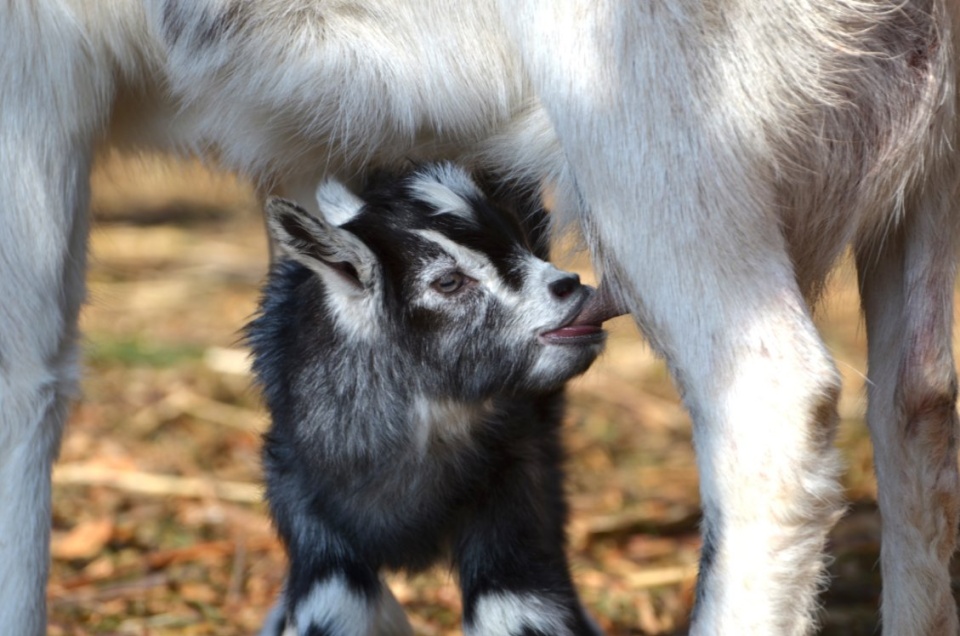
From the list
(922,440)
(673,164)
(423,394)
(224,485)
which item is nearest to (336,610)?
(423,394)

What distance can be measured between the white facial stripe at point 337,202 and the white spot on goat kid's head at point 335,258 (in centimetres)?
2

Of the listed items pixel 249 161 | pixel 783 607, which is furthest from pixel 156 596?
pixel 783 607

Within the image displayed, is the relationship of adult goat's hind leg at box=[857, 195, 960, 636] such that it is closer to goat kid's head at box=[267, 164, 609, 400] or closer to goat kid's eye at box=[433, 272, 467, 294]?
goat kid's head at box=[267, 164, 609, 400]

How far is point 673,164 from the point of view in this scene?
8.43 ft

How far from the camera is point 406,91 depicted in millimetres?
2859

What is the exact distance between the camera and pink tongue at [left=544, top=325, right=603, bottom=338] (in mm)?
2850

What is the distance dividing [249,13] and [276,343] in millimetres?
771

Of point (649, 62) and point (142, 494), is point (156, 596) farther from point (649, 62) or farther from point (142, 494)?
point (649, 62)

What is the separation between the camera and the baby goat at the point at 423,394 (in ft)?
9.48

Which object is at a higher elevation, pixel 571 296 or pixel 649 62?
pixel 649 62

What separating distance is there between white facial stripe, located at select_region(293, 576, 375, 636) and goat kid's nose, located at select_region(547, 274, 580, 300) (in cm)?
80

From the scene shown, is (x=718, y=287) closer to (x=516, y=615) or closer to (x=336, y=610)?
(x=516, y=615)

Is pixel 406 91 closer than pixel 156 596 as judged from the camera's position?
Yes

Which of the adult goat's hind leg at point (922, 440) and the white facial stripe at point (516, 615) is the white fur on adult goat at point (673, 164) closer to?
the adult goat's hind leg at point (922, 440)
